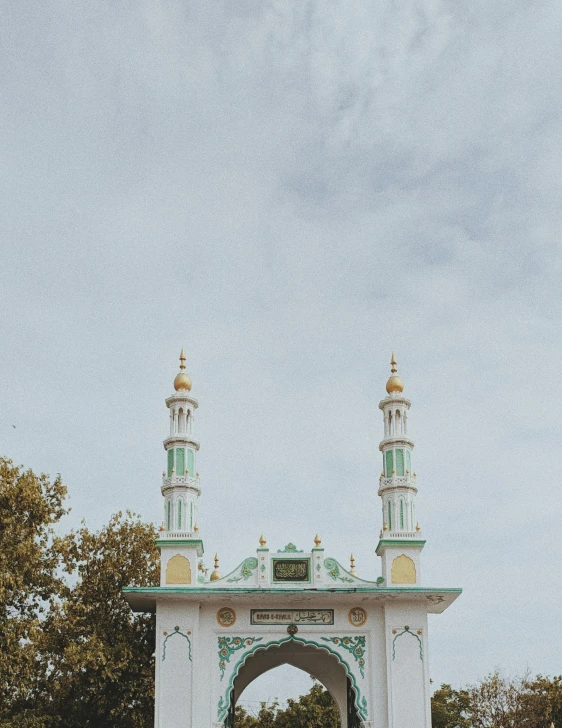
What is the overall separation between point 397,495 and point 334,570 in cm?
205

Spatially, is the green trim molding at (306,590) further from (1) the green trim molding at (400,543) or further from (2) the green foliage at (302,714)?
(2) the green foliage at (302,714)

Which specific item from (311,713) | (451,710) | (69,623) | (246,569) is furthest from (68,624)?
(451,710)

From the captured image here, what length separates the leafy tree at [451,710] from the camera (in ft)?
109

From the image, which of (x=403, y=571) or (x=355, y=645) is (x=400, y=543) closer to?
(x=403, y=571)

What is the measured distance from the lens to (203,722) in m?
18.7

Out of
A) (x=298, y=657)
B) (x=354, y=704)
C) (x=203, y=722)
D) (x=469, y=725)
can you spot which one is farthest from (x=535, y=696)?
(x=203, y=722)

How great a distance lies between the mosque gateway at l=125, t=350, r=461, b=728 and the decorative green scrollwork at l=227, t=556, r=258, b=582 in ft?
0.06

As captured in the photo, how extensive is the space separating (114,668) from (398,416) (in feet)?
26.4

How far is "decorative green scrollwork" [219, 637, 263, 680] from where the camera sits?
19.2m

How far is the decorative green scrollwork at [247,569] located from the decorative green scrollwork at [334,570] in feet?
4.65

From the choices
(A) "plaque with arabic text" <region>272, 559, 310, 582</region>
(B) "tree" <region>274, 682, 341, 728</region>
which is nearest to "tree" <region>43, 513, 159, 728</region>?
(A) "plaque with arabic text" <region>272, 559, 310, 582</region>

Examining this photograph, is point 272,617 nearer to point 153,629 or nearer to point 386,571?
point 386,571

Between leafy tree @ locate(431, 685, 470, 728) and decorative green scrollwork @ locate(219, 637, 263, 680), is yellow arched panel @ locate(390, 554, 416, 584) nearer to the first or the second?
decorative green scrollwork @ locate(219, 637, 263, 680)

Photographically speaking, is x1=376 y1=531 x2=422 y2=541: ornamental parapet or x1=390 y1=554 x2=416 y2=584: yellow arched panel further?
x1=376 y1=531 x2=422 y2=541: ornamental parapet
